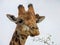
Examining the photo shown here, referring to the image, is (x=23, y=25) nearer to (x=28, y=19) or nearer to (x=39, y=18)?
(x=28, y=19)

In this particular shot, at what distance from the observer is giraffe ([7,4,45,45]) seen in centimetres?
162

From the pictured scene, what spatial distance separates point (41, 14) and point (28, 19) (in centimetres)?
24

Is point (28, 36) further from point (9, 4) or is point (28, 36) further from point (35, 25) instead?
point (9, 4)

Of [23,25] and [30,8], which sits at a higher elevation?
[30,8]

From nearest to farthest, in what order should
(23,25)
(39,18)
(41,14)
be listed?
(23,25) → (39,18) → (41,14)

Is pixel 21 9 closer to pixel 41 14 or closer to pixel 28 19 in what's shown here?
pixel 28 19

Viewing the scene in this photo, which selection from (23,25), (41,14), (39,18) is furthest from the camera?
(41,14)

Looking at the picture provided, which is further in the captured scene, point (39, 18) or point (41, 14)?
point (41, 14)

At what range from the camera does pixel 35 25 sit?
5.38 ft

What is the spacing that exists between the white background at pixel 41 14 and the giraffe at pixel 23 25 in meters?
0.07

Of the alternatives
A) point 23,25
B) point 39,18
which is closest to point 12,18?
point 23,25

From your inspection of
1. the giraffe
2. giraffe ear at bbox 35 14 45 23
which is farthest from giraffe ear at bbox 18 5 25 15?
giraffe ear at bbox 35 14 45 23

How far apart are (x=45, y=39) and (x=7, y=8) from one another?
38cm

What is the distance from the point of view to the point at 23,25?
1.64 m
